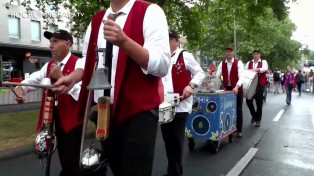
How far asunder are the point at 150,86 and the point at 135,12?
1.24 ft

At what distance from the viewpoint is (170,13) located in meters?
17.8

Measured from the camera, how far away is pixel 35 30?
93.7 feet

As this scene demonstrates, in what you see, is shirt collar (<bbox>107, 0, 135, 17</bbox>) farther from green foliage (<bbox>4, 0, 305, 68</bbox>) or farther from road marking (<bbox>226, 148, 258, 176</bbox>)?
green foliage (<bbox>4, 0, 305, 68</bbox>)

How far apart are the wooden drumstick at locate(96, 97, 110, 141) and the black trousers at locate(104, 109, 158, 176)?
0.17m

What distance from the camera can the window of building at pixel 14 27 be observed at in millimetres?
26391

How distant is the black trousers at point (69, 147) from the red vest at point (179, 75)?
1.82 m

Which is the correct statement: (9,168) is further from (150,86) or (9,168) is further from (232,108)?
(150,86)

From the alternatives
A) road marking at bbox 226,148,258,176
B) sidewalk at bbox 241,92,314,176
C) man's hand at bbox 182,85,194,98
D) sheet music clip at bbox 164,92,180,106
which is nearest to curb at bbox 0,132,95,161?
sheet music clip at bbox 164,92,180,106

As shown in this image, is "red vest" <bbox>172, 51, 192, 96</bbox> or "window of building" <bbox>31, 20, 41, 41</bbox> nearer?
"red vest" <bbox>172, 51, 192, 96</bbox>

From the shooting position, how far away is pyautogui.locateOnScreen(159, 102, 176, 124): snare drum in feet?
12.3

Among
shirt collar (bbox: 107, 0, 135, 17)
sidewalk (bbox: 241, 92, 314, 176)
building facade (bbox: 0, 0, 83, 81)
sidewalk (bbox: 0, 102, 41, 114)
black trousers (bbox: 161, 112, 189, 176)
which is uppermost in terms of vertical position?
building facade (bbox: 0, 0, 83, 81)

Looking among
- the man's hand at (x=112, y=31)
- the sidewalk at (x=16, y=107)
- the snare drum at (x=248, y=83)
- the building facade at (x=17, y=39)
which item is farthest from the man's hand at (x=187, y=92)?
the building facade at (x=17, y=39)

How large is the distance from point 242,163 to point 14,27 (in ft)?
81.1

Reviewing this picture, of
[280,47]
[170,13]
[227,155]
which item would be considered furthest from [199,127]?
[280,47]
